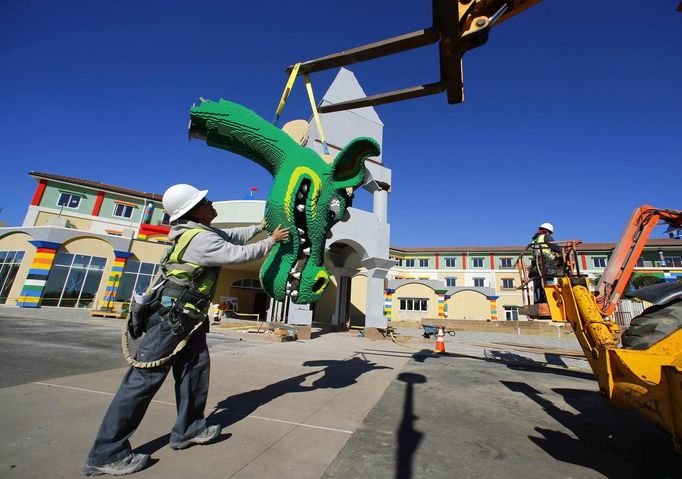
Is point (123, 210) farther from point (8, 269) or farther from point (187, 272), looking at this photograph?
point (187, 272)

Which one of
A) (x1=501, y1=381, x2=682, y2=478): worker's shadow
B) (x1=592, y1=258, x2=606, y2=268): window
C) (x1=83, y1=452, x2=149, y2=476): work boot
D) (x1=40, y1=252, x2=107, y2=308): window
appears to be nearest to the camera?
(x1=83, y1=452, x2=149, y2=476): work boot

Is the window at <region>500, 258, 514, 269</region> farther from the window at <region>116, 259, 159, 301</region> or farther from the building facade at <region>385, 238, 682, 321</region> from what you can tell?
the window at <region>116, 259, 159, 301</region>

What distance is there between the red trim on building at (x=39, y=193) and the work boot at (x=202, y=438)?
98.0ft

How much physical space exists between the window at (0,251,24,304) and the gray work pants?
2143cm

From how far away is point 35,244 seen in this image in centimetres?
1625

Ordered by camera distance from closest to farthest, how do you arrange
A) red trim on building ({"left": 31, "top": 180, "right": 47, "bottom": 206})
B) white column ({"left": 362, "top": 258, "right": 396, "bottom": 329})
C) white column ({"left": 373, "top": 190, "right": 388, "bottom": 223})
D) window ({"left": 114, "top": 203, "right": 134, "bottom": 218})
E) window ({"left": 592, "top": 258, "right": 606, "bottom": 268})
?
white column ({"left": 362, "top": 258, "right": 396, "bottom": 329}), white column ({"left": 373, "top": 190, "right": 388, "bottom": 223}), red trim on building ({"left": 31, "top": 180, "right": 47, "bottom": 206}), window ({"left": 114, "top": 203, "right": 134, "bottom": 218}), window ({"left": 592, "top": 258, "right": 606, "bottom": 268})

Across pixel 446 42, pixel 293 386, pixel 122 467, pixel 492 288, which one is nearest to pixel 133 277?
Answer: pixel 293 386

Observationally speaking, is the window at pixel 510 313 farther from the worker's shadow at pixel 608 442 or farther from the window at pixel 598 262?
the worker's shadow at pixel 608 442

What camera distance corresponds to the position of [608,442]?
2785mm

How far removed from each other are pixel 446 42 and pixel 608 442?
3.90m

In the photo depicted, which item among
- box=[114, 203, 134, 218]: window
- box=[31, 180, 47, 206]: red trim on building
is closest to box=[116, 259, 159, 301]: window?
box=[114, 203, 134, 218]: window

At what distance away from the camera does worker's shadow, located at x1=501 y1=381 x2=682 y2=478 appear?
7.59 ft

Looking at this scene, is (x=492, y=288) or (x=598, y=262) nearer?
(x=492, y=288)

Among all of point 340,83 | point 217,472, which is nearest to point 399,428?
point 217,472
